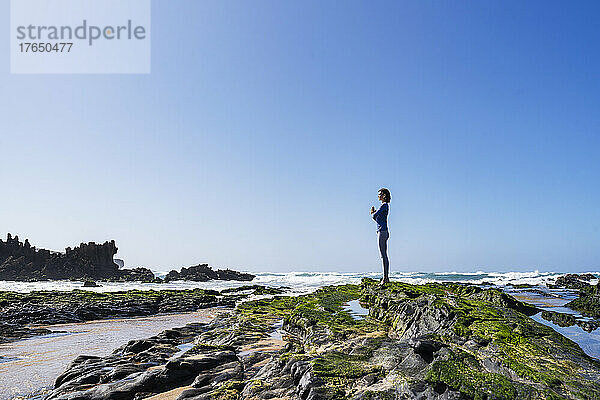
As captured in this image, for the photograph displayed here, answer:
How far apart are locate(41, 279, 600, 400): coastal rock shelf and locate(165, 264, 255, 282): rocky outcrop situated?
165 feet

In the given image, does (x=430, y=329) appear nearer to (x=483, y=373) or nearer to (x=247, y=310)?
(x=483, y=373)

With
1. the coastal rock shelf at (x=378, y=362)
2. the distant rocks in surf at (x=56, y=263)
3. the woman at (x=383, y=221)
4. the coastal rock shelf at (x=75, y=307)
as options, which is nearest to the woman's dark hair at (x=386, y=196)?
the woman at (x=383, y=221)

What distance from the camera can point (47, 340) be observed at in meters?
11.8

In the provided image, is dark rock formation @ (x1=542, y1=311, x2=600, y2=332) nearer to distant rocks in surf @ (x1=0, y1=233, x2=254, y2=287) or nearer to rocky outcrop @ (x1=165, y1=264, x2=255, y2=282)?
distant rocks in surf @ (x1=0, y1=233, x2=254, y2=287)

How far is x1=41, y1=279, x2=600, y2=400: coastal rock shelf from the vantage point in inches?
142

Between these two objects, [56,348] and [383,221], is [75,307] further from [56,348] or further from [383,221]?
[383,221]

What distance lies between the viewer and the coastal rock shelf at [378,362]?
360 cm

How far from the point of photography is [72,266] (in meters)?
58.5

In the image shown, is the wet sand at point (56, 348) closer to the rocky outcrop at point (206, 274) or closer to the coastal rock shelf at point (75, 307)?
the coastal rock shelf at point (75, 307)

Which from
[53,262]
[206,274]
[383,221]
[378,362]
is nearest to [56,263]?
[53,262]

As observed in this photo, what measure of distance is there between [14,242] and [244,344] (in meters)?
69.4

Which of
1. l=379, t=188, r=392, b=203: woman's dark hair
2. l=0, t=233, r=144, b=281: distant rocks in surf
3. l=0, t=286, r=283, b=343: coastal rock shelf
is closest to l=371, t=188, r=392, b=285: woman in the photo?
l=379, t=188, r=392, b=203: woman's dark hair

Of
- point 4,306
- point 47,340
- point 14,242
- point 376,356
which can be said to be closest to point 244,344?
point 376,356

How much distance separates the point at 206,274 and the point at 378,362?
56434 millimetres
